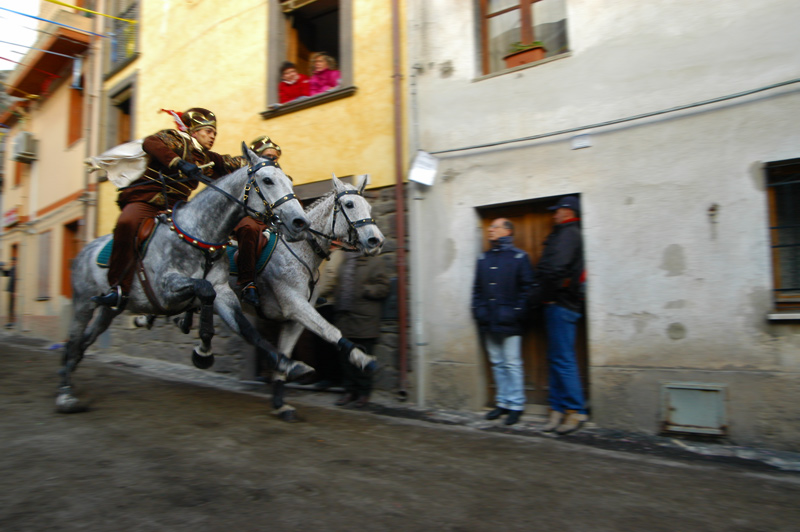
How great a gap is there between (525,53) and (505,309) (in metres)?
2.91

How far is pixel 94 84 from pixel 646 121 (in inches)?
486

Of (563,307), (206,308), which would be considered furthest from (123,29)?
(563,307)

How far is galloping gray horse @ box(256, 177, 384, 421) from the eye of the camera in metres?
5.55

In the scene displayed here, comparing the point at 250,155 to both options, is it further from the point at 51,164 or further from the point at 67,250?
the point at 51,164

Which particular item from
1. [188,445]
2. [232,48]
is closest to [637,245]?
[188,445]

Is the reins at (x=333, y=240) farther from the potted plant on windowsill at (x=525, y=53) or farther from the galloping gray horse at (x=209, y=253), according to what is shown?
the potted plant on windowsill at (x=525, y=53)

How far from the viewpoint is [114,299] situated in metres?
5.25

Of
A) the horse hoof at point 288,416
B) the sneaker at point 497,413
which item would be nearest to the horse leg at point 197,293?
the horse hoof at point 288,416

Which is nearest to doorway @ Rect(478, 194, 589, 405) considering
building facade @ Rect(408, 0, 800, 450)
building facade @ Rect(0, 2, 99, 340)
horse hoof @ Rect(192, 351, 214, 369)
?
building facade @ Rect(408, 0, 800, 450)

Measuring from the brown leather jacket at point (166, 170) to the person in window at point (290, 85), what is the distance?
2738 millimetres

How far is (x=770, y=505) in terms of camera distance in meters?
3.45

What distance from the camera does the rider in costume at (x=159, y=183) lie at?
203 inches

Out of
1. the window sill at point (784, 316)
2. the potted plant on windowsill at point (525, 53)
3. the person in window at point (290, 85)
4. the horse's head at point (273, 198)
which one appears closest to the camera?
the window sill at point (784, 316)

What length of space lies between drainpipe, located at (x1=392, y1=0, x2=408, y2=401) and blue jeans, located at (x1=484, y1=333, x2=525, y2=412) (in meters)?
1.20
